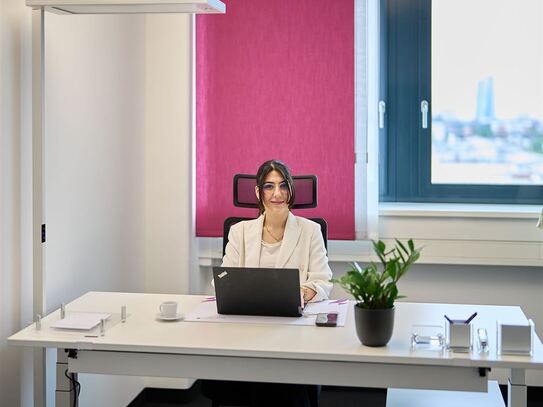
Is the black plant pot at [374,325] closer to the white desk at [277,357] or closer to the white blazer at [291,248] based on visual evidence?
the white desk at [277,357]

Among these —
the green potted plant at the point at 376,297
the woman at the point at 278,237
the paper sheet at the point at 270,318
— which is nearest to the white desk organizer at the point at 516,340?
the green potted plant at the point at 376,297

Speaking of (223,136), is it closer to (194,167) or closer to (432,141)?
(194,167)

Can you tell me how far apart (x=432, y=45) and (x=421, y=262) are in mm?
1203

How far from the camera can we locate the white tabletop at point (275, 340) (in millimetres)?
2574

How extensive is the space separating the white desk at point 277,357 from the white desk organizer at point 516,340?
3 centimetres

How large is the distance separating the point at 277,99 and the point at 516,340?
2.25 metres

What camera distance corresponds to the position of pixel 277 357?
2.63 m

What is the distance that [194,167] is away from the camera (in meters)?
4.53

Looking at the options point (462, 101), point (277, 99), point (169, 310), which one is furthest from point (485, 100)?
point (169, 310)

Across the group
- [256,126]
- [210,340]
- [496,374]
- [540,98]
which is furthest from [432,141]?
[210,340]

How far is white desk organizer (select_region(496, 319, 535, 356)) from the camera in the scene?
8.48ft

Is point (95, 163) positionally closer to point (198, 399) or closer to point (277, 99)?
point (277, 99)

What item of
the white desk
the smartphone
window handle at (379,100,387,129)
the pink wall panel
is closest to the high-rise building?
window handle at (379,100,387,129)

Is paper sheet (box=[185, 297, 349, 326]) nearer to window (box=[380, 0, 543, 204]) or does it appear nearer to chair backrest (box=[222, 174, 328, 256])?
chair backrest (box=[222, 174, 328, 256])
